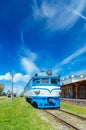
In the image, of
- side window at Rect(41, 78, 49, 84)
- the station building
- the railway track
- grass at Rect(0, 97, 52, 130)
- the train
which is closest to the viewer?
grass at Rect(0, 97, 52, 130)

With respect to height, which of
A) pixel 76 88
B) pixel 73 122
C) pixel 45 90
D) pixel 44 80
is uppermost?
pixel 76 88

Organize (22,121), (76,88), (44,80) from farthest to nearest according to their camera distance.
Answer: (76,88) < (44,80) < (22,121)

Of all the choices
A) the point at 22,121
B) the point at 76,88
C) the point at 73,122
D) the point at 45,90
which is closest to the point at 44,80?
the point at 45,90

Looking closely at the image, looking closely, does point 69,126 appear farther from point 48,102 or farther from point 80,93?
point 80,93

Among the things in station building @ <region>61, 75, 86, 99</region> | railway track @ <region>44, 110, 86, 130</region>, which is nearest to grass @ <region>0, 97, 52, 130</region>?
railway track @ <region>44, 110, 86, 130</region>

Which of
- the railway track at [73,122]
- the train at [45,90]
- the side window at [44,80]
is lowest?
the railway track at [73,122]

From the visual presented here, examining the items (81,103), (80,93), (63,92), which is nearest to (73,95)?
(80,93)

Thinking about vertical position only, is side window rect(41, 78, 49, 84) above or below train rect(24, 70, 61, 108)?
above

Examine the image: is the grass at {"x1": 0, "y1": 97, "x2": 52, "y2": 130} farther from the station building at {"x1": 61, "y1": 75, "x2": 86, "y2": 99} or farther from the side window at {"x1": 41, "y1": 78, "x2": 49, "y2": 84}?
the station building at {"x1": 61, "y1": 75, "x2": 86, "y2": 99}

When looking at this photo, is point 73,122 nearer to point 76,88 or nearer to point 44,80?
point 44,80

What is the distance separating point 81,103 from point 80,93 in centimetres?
1945

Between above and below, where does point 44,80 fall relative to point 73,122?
above

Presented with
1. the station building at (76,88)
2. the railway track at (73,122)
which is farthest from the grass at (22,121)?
the station building at (76,88)

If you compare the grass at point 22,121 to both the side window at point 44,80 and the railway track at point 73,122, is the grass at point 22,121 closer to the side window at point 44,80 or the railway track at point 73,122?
the railway track at point 73,122
